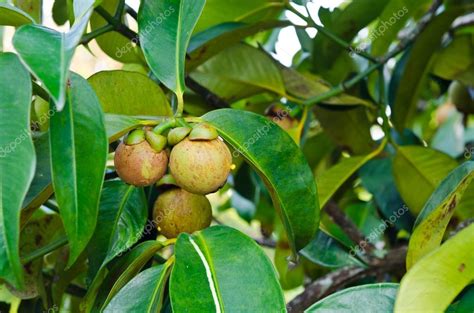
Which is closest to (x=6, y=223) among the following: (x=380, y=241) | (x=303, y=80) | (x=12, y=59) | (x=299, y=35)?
(x=12, y=59)

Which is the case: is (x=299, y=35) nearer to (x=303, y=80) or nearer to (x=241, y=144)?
(x=303, y=80)

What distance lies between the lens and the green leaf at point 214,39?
1.26m

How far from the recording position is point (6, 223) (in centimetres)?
66

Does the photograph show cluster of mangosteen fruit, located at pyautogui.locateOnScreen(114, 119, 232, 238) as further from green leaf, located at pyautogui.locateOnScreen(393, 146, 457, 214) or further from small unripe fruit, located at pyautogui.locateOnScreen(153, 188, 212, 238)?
green leaf, located at pyautogui.locateOnScreen(393, 146, 457, 214)

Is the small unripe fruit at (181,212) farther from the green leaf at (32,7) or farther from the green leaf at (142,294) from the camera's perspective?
the green leaf at (32,7)

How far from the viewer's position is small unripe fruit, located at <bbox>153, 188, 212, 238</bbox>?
35.6 inches

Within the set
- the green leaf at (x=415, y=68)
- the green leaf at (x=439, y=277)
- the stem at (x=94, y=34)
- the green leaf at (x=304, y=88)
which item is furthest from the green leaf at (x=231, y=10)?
the green leaf at (x=439, y=277)

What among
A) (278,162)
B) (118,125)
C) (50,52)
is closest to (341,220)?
(278,162)

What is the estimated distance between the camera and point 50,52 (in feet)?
2.24

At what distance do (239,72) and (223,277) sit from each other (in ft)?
2.37

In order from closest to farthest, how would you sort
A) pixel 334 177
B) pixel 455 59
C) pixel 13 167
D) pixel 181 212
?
pixel 13 167, pixel 181 212, pixel 334 177, pixel 455 59

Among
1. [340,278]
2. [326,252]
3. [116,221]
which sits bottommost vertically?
[340,278]

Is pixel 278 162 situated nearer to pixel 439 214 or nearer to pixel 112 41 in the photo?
pixel 439 214

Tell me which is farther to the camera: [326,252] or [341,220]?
[341,220]
